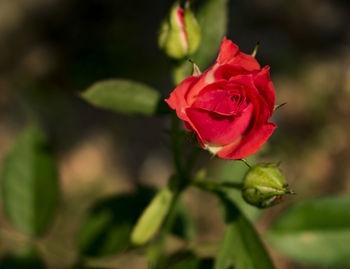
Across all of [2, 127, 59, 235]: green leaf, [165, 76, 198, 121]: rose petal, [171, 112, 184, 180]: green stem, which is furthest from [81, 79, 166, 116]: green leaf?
[2, 127, 59, 235]: green leaf

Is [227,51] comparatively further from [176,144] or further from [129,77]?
[129,77]

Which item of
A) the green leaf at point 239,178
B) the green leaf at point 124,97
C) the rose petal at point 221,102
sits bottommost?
the green leaf at point 239,178

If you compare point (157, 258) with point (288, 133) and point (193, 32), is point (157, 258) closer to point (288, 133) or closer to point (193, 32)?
point (193, 32)

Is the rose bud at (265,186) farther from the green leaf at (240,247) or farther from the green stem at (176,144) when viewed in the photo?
the green stem at (176,144)

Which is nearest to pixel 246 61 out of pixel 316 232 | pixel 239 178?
pixel 239 178

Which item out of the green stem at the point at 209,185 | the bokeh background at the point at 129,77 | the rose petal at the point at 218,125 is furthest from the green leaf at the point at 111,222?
the bokeh background at the point at 129,77

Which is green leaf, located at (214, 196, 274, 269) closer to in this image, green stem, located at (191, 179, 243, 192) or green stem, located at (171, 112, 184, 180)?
green stem, located at (191, 179, 243, 192)

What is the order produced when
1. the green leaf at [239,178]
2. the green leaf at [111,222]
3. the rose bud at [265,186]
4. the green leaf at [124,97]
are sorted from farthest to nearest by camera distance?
the green leaf at [111,222] < the green leaf at [239,178] < the green leaf at [124,97] < the rose bud at [265,186]
